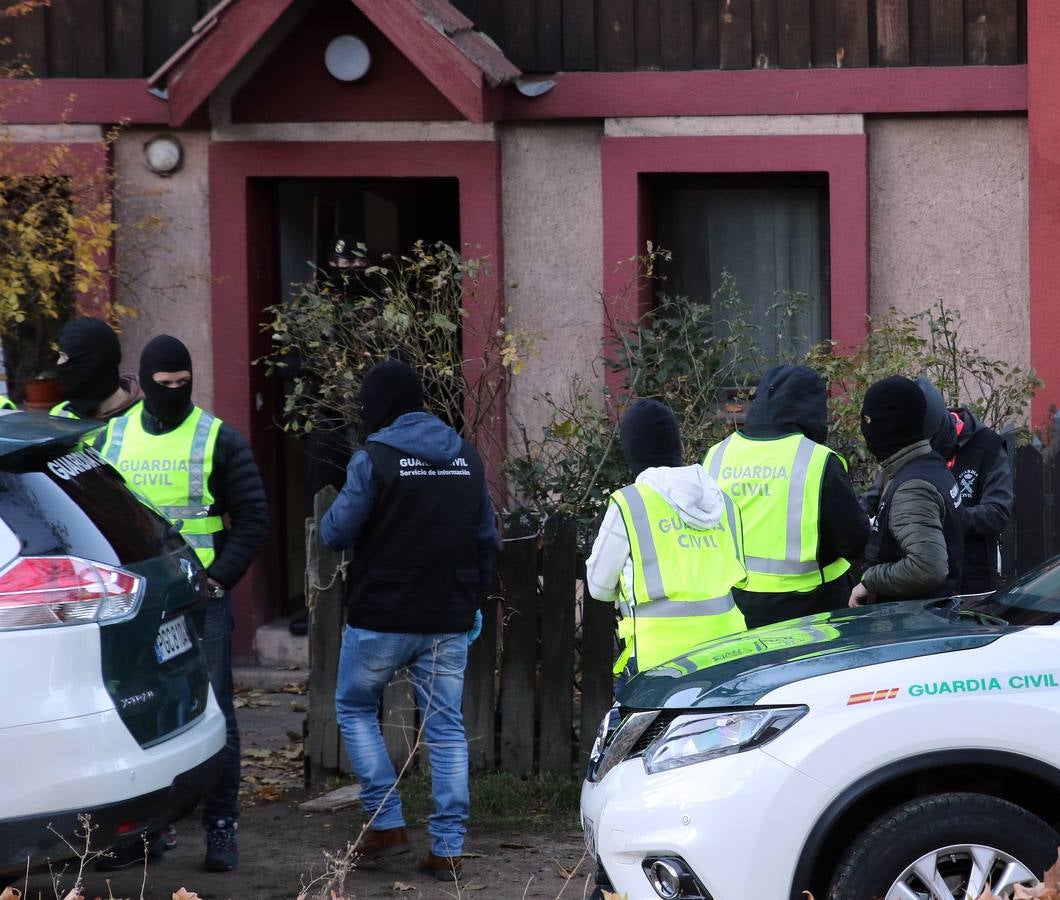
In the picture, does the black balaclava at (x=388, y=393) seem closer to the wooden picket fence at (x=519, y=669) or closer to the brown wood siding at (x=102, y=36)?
the wooden picket fence at (x=519, y=669)

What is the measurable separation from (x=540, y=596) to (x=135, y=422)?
1967mm

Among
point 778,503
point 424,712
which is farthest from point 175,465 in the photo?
point 778,503

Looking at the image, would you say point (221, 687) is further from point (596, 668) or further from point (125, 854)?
point (596, 668)

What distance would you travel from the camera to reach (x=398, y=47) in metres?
8.80

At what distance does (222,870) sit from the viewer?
608 cm

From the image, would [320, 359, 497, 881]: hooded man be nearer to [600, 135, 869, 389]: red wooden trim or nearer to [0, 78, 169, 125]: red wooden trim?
[600, 135, 869, 389]: red wooden trim

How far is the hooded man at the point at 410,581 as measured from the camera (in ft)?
19.1

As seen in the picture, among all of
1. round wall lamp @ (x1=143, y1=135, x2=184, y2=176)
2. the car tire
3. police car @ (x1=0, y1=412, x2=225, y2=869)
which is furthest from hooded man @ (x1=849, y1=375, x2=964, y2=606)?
round wall lamp @ (x1=143, y1=135, x2=184, y2=176)

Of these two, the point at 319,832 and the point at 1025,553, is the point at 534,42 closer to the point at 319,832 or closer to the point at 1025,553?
the point at 1025,553

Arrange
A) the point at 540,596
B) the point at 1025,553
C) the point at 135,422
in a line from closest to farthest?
1. the point at 135,422
2. the point at 540,596
3. the point at 1025,553

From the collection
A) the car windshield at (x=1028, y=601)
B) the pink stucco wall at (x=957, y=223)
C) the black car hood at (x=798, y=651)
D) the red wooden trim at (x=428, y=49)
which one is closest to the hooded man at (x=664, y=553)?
the black car hood at (x=798, y=651)

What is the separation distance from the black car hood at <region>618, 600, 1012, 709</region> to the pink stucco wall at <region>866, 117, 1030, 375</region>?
13.7 feet

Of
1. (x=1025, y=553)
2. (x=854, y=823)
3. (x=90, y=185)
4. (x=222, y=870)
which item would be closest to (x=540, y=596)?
(x=222, y=870)

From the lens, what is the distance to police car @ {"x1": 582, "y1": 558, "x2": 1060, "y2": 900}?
4.22 meters
